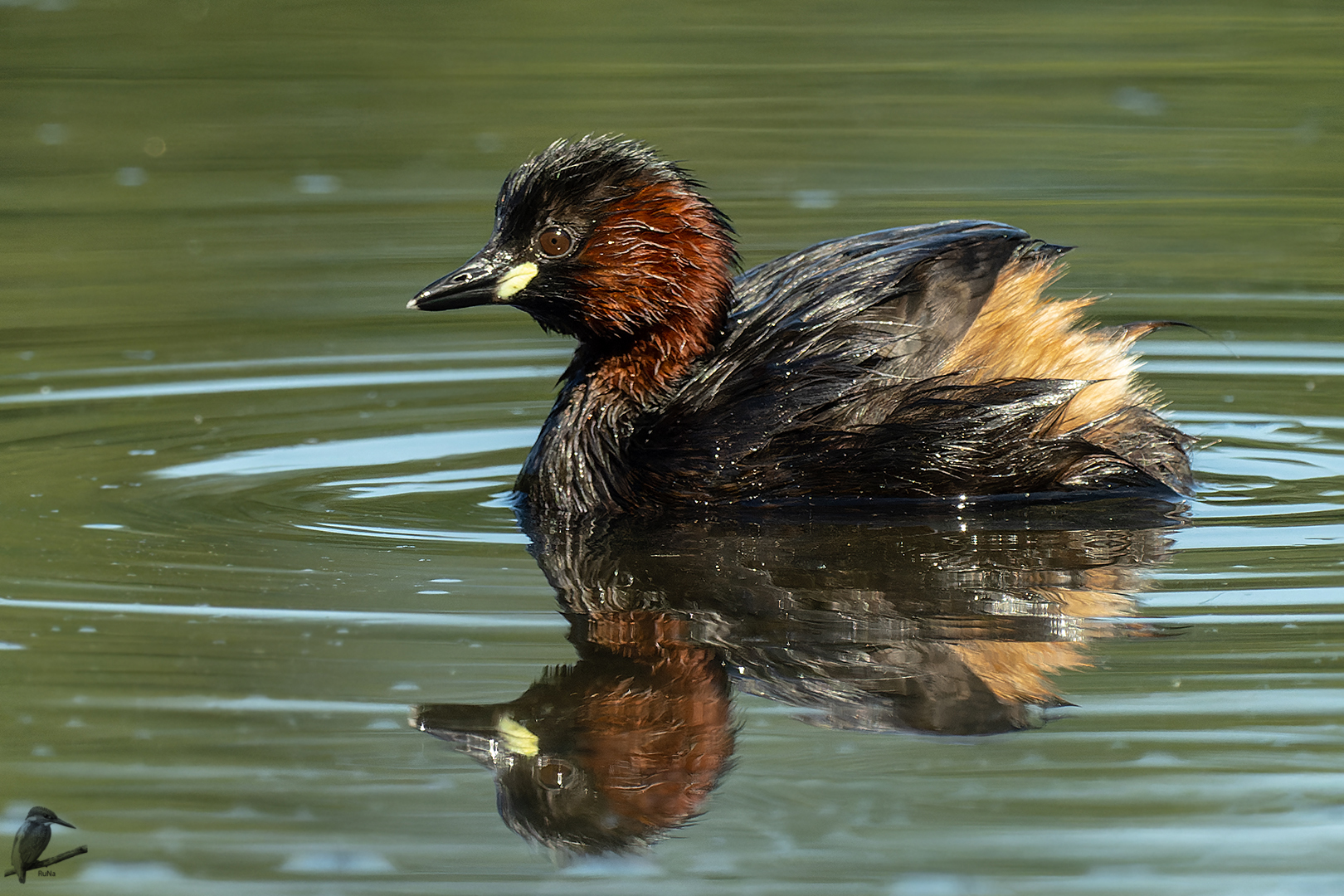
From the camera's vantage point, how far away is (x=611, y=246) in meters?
6.14

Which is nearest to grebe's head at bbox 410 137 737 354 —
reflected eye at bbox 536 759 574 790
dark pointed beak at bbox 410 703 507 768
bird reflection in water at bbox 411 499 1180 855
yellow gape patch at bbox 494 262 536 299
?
yellow gape patch at bbox 494 262 536 299

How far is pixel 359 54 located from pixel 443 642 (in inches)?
354

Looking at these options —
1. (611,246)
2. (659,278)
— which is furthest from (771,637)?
(611,246)

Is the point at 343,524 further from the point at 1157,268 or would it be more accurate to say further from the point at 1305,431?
the point at 1157,268

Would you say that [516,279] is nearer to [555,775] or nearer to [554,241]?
[554,241]

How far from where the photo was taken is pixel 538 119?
36.9ft

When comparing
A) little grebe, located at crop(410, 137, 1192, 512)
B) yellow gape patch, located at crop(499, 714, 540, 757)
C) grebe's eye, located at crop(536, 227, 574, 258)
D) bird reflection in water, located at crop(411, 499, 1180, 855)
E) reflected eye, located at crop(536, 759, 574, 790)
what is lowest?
reflected eye, located at crop(536, 759, 574, 790)

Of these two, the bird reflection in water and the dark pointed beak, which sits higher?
the bird reflection in water

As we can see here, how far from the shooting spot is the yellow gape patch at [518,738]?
407 cm

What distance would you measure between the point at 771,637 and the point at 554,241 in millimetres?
1900

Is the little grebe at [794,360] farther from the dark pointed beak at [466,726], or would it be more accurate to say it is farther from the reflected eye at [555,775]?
the reflected eye at [555,775]

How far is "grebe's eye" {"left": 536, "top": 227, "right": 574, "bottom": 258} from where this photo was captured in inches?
242

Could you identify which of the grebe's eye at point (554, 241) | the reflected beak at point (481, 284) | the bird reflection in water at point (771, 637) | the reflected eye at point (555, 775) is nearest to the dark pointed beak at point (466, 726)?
the bird reflection in water at point (771, 637)

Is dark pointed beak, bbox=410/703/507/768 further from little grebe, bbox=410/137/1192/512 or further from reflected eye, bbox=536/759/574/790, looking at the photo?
little grebe, bbox=410/137/1192/512
